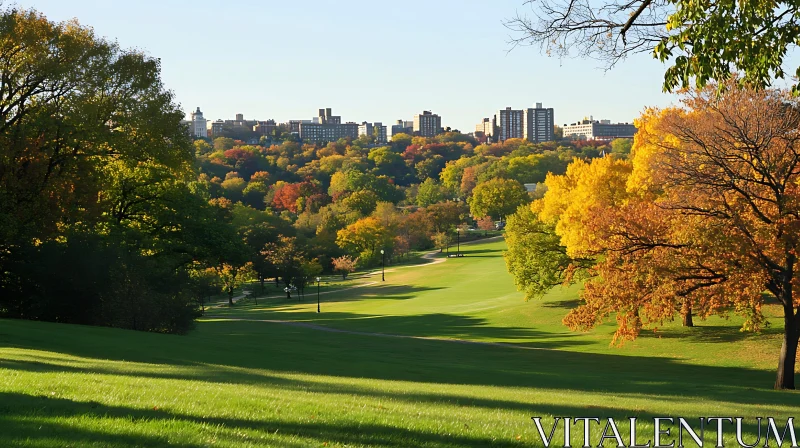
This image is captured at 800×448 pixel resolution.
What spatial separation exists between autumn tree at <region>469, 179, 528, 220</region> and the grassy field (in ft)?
276

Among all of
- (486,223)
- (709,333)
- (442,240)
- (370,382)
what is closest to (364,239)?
(442,240)

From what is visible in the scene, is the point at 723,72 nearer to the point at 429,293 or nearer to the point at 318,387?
the point at 318,387

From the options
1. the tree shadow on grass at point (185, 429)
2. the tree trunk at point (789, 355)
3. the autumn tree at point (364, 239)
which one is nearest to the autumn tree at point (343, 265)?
the autumn tree at point (364, 239)

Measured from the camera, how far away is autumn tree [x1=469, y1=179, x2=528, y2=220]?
139 m

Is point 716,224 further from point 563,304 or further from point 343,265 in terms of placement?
point 343,265

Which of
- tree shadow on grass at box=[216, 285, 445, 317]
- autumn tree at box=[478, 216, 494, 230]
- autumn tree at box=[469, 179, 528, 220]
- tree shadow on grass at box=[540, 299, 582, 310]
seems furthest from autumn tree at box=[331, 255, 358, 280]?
tree shadow on grass at box=[540, 299, 582, 310]

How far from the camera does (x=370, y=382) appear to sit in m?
18.2

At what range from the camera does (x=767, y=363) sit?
31547 mm

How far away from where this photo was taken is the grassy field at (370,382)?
30.0 ft

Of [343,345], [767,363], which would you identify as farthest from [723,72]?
[343,345]

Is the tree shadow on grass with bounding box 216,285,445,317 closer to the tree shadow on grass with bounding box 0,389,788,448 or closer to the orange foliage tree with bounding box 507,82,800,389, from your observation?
the orange foliage tree with bounding box 507,82,800,389

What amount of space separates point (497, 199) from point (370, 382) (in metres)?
122

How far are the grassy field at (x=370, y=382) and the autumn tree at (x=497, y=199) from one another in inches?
3309

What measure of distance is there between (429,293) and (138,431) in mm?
70400
